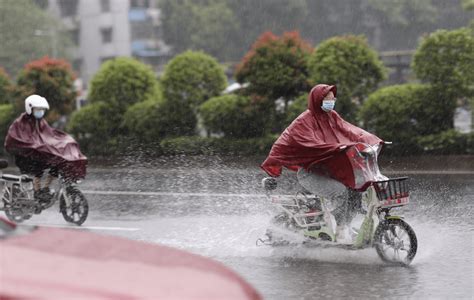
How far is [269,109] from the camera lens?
755 inches

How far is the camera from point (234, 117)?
64.1 feet

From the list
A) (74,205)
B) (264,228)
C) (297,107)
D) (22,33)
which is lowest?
(264,228)

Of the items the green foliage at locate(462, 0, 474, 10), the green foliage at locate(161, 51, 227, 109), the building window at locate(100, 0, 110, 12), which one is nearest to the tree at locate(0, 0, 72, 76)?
the building window at locate(100, 0, 110, 12)

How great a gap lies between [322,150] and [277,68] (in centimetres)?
1058

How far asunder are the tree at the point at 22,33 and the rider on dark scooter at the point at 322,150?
49951mm

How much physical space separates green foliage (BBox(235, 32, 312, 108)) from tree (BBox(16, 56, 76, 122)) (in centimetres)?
515

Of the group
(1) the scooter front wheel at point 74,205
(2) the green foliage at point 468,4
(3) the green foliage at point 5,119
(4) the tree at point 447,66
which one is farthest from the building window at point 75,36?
(1) the scooter front wheel at point 74,205

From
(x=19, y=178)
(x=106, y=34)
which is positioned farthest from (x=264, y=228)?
(x=106, y=34)

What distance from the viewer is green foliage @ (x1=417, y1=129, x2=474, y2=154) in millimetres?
16828

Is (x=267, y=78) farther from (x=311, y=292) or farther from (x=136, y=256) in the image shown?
(x=136, y=256)

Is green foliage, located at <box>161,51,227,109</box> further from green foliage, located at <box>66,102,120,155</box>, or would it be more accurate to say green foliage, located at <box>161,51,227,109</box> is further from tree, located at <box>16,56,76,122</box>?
tree, located at <box>16,56,76,122</box>

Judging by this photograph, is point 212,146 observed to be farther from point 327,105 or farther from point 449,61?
point 327,105

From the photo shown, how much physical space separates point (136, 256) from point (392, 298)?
3.18m

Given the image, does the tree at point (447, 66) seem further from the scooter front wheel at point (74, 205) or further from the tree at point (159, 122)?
the scooter front wheel at point (74, 205)
